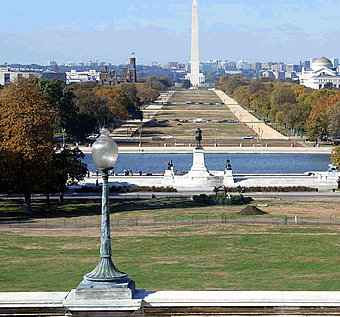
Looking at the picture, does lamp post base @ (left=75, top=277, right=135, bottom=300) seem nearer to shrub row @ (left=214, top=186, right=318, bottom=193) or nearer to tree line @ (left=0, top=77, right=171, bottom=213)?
tree line @ (left=0, top=77, right=171, bottom=213)

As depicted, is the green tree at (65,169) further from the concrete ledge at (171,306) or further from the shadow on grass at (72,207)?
the concrete ledge at (171,306)

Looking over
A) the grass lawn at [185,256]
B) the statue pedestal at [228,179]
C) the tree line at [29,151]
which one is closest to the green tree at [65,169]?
the tree line at [29,151]

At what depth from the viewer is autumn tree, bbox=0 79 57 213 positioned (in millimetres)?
48281

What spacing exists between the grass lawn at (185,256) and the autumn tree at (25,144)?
3.95 metres

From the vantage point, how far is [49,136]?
51031mm

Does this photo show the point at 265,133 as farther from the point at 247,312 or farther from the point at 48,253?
the point at 247,312

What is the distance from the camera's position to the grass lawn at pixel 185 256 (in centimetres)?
2462

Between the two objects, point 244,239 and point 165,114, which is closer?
point 244,239

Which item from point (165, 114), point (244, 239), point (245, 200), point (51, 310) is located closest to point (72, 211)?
point (245, 200)

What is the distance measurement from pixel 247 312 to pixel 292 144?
3841 inches

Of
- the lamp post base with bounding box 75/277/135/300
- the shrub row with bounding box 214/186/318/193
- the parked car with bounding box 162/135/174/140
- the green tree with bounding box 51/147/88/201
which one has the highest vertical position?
the lamp post base with bounding box 75/277/135/300

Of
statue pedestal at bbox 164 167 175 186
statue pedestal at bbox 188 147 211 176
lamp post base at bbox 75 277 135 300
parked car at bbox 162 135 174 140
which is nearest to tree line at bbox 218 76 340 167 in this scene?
statue pedestal at bbox 188 147 211 176

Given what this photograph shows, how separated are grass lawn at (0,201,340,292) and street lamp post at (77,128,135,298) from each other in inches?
476

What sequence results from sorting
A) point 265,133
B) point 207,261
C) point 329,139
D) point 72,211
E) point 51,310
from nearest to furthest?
point 51,310
point 207,261
point 72,211
point 329,139
point 265,133
